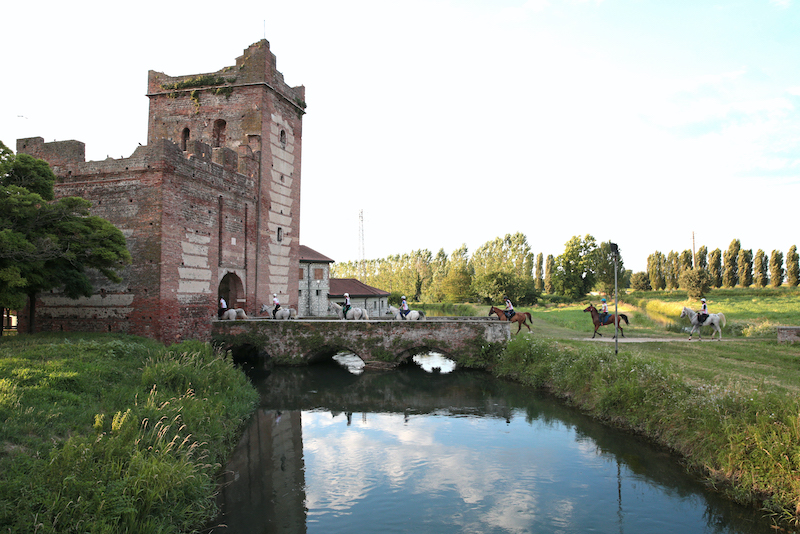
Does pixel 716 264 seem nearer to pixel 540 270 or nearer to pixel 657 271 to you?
pixel 657 271

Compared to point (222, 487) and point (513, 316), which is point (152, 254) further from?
point (513, 316)

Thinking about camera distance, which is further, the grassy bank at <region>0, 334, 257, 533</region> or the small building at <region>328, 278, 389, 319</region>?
the small building at <region>328, 278, 389, 319</region>

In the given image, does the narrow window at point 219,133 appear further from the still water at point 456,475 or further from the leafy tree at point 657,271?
the leafy tree at point 657,271

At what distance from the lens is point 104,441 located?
27.1ft

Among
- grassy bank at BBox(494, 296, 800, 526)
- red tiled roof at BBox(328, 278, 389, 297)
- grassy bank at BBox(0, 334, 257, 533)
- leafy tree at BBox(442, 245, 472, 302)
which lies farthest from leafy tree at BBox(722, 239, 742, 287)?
grassy bank at BBox(0, 334, 257, 533)

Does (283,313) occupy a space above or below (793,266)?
below

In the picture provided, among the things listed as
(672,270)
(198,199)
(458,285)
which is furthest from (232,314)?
(672,270)

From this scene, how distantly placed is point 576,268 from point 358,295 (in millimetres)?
34000

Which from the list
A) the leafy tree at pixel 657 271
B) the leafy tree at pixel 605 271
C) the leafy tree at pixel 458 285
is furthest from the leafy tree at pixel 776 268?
the leafy tree at pixel 458 285

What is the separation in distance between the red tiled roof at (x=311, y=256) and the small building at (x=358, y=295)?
11.7ft

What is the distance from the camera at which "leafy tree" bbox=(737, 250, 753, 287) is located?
59938 millimetres

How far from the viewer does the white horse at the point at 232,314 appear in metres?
23.6

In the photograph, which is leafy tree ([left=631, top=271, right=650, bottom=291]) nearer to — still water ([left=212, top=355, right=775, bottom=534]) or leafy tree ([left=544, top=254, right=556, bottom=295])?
leafy tree ([left=544, top=254, right=556, bottom=295])

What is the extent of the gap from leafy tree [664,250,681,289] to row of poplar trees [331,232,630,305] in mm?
5972
